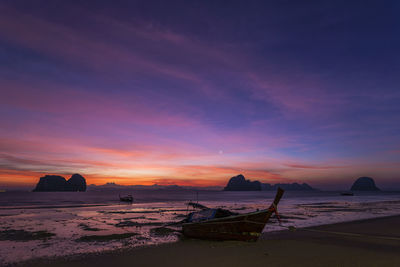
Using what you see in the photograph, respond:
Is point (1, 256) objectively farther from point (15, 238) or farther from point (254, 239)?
point (254, 239)

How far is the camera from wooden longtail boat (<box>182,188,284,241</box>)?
738 inches

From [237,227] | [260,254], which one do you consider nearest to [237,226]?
[237,227]

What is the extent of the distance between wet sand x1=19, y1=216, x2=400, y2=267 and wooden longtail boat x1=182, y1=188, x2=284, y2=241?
588 millimetres

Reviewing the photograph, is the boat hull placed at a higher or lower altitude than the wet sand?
higher

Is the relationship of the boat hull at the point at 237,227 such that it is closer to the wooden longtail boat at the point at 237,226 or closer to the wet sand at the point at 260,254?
the wooden longtail boat at the point at 237,226

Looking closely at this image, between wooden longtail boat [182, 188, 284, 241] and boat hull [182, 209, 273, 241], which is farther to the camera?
boat hull [182, 209, 273, 241]

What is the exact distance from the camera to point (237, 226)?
1912 centimetres

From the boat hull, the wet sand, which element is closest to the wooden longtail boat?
the boat hull

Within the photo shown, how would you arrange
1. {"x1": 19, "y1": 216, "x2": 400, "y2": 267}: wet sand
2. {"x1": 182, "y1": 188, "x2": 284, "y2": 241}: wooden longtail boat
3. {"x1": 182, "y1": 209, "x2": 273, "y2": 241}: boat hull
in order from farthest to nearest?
{"x1": 182, "y1": 209, "x2": 273, "y2": 241}: boat hull
{"x1": 182, "y1": 188, "x2": 284, "y2": 241}: wooden longtail boat
{"x1": 19, "y1": 216, "x2": 400, "y2": 267}: wet sand

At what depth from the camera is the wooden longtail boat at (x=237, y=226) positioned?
18.7 metres

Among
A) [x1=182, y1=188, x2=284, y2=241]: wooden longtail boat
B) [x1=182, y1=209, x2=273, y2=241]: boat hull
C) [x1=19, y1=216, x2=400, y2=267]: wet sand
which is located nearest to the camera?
[x1=19, y1=216, x2=400, y2=267]: wet sand

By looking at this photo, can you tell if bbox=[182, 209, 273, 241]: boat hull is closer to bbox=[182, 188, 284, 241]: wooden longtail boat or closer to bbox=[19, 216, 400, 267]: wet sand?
bbox=[182, 188, 284, 241]: wooden longtail boat

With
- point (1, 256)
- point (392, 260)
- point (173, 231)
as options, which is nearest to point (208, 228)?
point (173, 231)

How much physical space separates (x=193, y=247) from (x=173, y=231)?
852 cm
